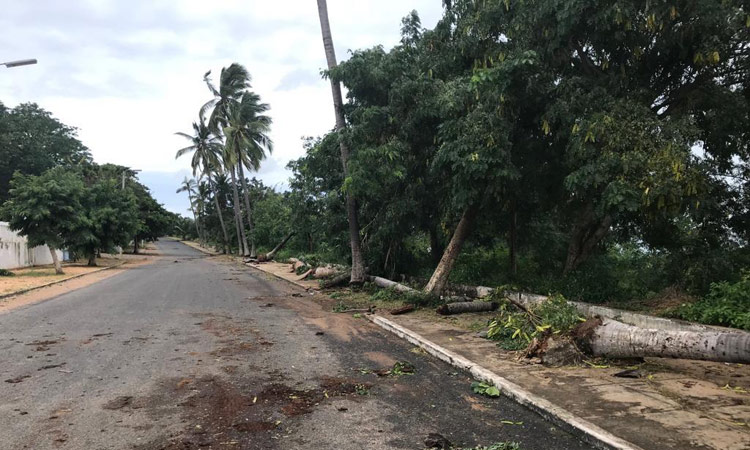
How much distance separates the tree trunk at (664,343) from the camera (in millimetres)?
4977

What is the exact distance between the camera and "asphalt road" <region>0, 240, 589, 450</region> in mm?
4168

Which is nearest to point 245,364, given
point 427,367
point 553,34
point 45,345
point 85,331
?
point 427,367

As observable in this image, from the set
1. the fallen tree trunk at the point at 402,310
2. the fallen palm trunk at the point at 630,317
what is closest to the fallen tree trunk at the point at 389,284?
the fallen tree trunk at the point at 402,310

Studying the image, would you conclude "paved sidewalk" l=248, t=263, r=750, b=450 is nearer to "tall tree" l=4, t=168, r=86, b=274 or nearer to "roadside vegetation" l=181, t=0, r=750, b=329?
"roadside vegetation" l=181, t=0, r=750, b=329

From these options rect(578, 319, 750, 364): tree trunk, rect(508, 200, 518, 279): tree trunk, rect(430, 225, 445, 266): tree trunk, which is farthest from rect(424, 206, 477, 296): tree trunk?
rect(578, 319, 750, 364): tree trunk

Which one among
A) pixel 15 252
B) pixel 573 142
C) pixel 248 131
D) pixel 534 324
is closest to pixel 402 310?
pixel 534 324

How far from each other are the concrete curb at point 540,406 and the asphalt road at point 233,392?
100mm

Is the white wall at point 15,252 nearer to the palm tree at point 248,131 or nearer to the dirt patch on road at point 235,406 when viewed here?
the palm tree at point 248,131

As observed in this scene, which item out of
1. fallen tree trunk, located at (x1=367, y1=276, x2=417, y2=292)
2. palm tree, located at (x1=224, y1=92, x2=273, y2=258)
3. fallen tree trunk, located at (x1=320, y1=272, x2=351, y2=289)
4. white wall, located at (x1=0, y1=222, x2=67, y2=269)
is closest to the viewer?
fallen tree trunk, located at (x1=367, y1=276, x2=417, y2=292)

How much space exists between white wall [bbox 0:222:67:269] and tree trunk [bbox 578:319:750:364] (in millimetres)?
28074

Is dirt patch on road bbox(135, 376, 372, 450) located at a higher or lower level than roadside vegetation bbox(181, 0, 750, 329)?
lower

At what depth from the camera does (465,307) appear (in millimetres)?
10875

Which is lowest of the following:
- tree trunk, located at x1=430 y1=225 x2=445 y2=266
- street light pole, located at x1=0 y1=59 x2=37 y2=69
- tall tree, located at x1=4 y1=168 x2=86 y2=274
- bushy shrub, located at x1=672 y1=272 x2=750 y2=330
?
bushy shrub, located at x1=672 y1=272 x2=750 y2=330

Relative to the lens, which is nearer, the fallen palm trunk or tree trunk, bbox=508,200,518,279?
the fallen palm trunk
